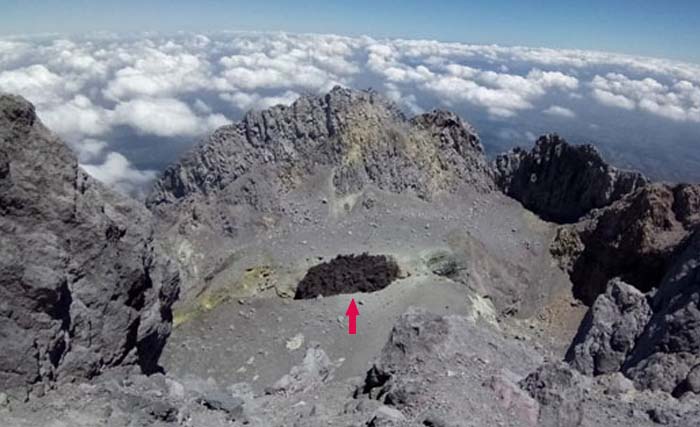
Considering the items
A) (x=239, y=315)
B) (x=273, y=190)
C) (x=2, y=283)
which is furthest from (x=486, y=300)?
(x=2, y=283)

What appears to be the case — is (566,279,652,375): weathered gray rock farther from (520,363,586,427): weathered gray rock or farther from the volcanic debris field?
(520,363,586,427): weathered gray rock

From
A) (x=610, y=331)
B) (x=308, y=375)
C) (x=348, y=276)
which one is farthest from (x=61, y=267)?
(x=348, y=276)

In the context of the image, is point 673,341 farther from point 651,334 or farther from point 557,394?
point 557,394

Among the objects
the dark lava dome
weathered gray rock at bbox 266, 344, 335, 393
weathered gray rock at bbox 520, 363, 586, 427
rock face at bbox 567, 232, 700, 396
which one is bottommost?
the dark lava dome

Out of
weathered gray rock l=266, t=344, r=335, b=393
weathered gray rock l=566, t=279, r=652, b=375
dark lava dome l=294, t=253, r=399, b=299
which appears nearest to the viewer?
weathered gray rock l=266, t=344, r=335, b=393

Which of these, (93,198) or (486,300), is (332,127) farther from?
(93,198)

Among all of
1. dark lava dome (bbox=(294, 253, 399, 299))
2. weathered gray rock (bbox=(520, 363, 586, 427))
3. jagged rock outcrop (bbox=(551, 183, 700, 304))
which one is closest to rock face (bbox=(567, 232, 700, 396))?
weathered gray rock (bbox=(520, 363, 586, 427))

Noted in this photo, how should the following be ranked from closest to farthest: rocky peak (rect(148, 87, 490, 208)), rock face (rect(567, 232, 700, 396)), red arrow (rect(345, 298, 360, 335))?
rock face (rect(567, 232, 700, 396)), red arrow (rect(345, 298, 360, 335)), rocky peak (rect(148, 87, 490, 208))
